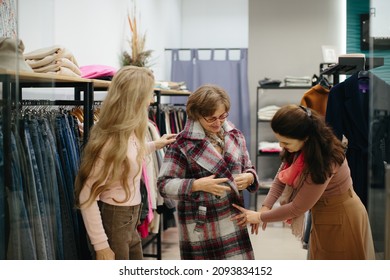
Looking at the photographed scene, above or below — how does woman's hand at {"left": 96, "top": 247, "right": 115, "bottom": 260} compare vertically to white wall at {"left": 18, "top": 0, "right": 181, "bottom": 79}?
below

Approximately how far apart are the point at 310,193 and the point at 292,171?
9 cm

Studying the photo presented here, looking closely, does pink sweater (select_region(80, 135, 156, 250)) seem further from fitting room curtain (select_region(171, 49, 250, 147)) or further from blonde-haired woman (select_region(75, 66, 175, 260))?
fitting room curtain (select_region(171, 49, 250, 147))

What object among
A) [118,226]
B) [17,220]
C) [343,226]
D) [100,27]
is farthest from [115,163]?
[100,27]

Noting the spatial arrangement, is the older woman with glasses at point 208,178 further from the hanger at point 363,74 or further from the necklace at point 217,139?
the hanger at point 363,74

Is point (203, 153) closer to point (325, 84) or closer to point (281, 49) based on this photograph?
point (325, 84)

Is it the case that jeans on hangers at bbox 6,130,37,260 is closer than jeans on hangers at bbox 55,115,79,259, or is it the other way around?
jeans on hangers at bbox 6,130,37,260

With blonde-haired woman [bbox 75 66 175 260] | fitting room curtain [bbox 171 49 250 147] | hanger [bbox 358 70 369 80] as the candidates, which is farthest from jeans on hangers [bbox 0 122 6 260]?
fitting room curtain [bbox 171 49 250 147]

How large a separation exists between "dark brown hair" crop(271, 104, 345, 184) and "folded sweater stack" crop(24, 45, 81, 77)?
0.92 m

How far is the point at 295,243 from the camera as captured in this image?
5.22 feet

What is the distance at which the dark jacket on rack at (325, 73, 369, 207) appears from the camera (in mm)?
1431

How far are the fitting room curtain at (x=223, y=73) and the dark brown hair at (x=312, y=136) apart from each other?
2.31m
